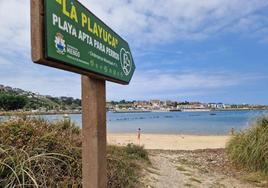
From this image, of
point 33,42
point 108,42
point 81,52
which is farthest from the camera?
point 108,42

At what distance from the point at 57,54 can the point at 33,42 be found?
0.65 ft

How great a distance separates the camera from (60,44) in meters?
2.54

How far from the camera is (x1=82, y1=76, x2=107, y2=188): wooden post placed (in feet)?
10.7

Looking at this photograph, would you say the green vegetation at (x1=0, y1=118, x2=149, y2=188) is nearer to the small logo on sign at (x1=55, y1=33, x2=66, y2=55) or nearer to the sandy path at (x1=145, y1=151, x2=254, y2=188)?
the sandy path at (x1=145, y1=151, x2=254, y2=188)

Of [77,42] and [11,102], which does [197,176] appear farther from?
[77,42]

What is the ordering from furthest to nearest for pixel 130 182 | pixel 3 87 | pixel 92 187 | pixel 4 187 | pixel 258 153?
pixel 258 153 < pixel 3 87 < pixel 130 182 < pixel 4 187 < pixel 92 187

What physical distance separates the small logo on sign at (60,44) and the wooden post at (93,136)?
791mm

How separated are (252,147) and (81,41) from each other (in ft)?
26.3

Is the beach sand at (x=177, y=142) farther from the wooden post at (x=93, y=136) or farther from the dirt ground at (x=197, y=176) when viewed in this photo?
the wooden post at (x=93, y=136)

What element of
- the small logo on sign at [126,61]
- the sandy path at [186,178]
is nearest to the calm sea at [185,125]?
the sandy path at [186,178]

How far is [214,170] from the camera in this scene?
1038cm

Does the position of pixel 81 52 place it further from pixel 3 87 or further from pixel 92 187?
pixel 3 87

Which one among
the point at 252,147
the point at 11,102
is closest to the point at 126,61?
the point at 11,102

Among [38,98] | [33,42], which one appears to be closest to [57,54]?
[33,42]
